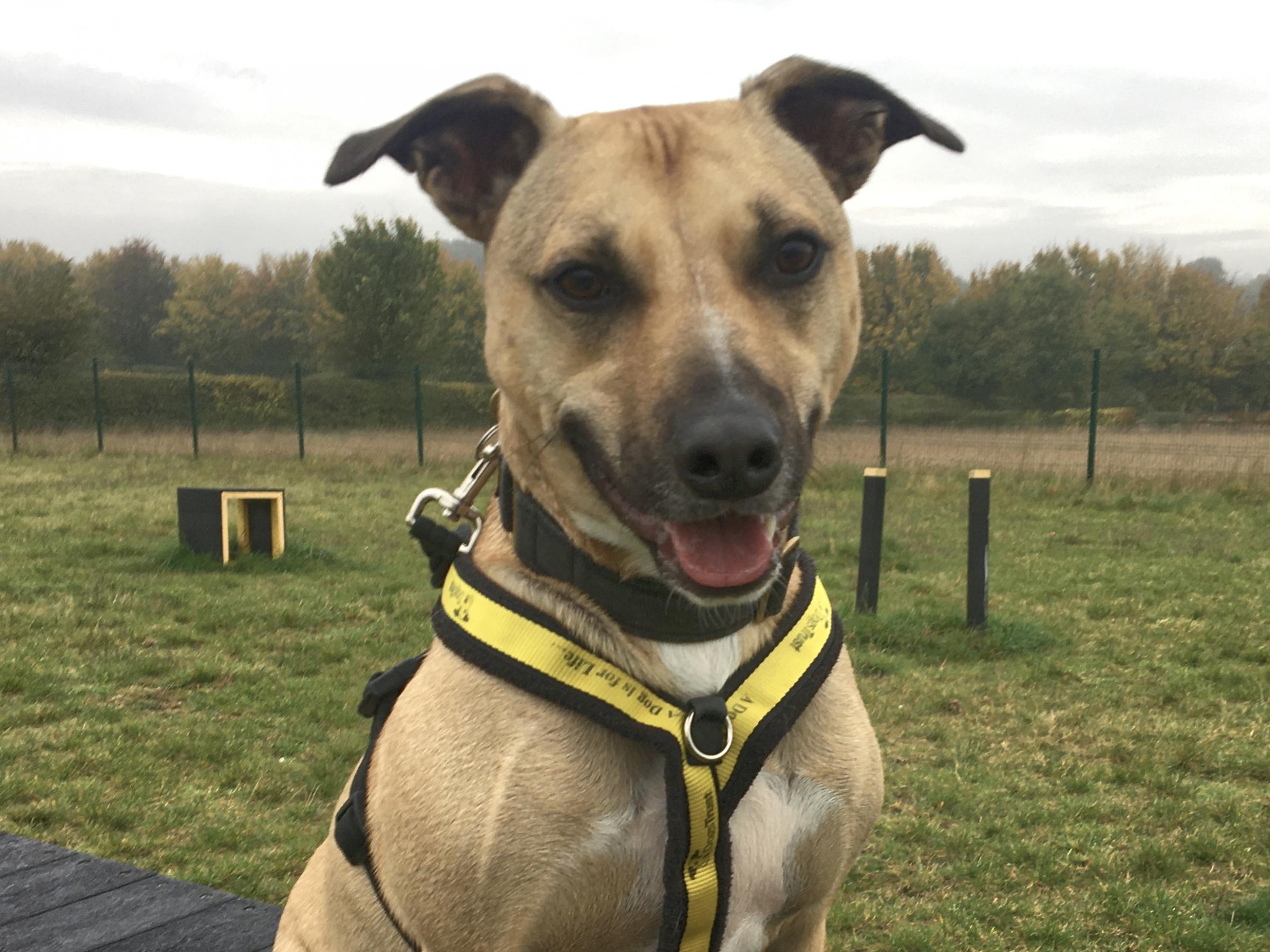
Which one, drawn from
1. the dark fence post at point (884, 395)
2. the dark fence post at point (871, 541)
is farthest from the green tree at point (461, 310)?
the dark fence post at point (871, 541)

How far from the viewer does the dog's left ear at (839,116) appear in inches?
99.8

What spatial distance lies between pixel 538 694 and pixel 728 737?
38 centimetres

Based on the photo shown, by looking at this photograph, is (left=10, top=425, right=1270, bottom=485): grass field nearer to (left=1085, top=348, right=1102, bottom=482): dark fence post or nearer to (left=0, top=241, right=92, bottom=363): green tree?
(left=1085, top=348, right=1102, bottom=482): dark fence post

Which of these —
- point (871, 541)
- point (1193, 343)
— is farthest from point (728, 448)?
point (1193, 343)

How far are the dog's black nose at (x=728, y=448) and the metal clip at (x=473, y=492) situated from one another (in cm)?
75

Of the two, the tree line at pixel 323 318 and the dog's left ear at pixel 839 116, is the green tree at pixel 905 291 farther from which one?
the dog's left ear at pixel 839 116

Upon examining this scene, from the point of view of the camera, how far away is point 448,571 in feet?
8.50

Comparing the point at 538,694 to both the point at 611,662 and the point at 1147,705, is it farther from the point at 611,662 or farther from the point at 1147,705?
the point at 1147,705

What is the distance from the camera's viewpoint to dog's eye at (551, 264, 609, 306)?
212cm

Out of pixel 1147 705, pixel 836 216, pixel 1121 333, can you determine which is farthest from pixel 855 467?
pixel 1121 333

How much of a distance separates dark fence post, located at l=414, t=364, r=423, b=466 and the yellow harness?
17711 millimetres

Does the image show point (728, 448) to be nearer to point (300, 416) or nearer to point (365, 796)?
point (365, 796)

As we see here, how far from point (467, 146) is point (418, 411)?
18511mm

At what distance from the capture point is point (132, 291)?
76.2m
